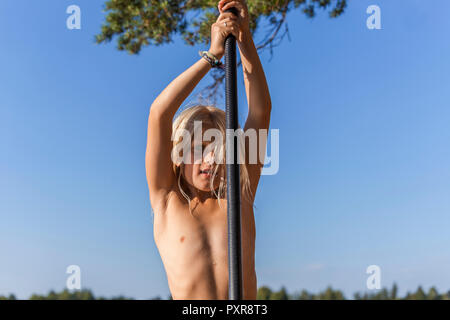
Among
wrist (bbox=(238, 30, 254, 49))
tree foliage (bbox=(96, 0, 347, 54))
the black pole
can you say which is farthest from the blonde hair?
tree foliage (bbox=(96, 0, 347, 54))

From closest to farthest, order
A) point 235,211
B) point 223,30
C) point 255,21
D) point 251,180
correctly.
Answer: point 235,211
point 223,30
point 251,180
point 255,21

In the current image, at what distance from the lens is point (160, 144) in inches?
54.3

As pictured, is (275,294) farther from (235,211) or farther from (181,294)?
(235,211)

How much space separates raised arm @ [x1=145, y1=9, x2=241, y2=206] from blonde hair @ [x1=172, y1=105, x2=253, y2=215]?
82 mm

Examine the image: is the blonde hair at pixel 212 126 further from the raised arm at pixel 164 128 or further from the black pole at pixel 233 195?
the black pole at pixel 233 195

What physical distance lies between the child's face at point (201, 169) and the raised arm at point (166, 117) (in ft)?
0.21

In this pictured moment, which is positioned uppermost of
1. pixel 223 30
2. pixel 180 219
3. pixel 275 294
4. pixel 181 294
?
pixel 223 30

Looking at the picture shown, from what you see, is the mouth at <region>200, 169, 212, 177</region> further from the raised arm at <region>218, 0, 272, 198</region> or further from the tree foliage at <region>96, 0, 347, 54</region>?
the tree foliage at <region>96, 0, 347, 54</region>

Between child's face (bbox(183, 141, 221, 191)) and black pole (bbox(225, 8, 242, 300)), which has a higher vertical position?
child's face (bbox(183, 141, 221, 191))

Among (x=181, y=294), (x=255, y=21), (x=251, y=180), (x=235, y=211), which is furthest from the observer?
(x=255, y=21)

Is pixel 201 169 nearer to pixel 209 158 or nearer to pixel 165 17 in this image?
pixel 209 158

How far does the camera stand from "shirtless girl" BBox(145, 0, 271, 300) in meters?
1.30
